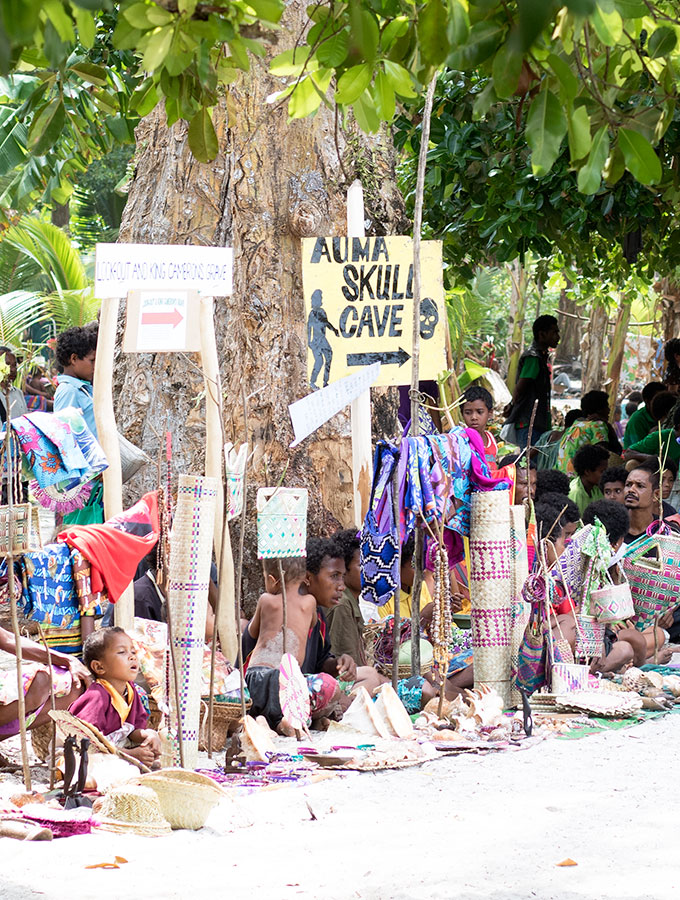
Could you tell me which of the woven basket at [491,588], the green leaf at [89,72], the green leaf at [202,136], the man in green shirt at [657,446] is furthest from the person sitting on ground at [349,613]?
the green leaf at [202,136]

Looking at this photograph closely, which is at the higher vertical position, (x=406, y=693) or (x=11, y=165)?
(x=11, y=165)

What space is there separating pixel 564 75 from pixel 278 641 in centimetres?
329

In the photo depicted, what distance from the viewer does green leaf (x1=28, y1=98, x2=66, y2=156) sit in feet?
10.9

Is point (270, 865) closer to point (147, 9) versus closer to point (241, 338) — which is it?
point (147, 9)

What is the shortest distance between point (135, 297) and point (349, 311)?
1.15m

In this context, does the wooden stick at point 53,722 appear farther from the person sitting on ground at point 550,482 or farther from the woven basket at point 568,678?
the person sitting on ground at point 550,482

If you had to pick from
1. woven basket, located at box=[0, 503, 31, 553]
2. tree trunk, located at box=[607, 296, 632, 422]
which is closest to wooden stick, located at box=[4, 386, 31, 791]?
woven basket, located at box=[0, 503, 31, 553]

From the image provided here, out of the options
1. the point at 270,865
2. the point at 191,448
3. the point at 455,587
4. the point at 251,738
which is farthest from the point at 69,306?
the point at 270,865

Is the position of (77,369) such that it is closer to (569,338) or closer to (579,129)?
(579,129)

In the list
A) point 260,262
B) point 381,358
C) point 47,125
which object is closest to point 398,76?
point 47,125

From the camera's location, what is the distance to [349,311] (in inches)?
224

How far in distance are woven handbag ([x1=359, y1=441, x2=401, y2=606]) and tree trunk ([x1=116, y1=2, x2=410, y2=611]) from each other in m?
1.34

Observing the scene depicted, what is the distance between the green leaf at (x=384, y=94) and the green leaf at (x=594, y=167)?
52cm

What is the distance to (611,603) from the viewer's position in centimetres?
568
